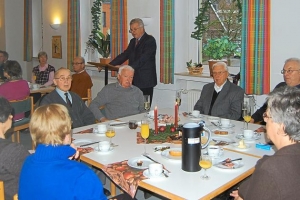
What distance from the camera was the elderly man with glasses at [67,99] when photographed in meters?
3.57

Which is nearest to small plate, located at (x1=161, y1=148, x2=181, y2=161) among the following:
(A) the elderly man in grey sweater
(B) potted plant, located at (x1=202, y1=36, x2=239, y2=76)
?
(A) the elderly man in grey sweater

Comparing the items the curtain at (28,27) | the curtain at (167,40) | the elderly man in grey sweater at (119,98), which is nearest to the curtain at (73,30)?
the curtain at (28,27)

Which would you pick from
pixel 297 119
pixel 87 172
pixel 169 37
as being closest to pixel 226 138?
pixel 297 119

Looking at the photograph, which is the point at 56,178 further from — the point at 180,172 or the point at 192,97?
the point at 192,97

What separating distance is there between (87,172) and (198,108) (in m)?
2.66

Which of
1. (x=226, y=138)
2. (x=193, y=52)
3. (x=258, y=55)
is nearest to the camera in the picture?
(x=226, y=138)

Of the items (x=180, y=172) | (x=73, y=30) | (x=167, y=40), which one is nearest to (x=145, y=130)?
(x=180, y=172)

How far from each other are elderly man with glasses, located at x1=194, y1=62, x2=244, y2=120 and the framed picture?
14.8 feet

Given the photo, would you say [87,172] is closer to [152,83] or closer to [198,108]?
[198,108]

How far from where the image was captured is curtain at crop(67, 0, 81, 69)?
7.25m

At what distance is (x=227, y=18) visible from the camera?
552 centimetres

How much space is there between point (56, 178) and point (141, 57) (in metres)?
3.65

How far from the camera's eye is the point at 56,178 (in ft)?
5.51

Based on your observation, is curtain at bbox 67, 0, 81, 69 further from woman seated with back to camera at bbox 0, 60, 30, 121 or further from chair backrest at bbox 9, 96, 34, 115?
chair backrest at bbox 9, 96, 34, 115
